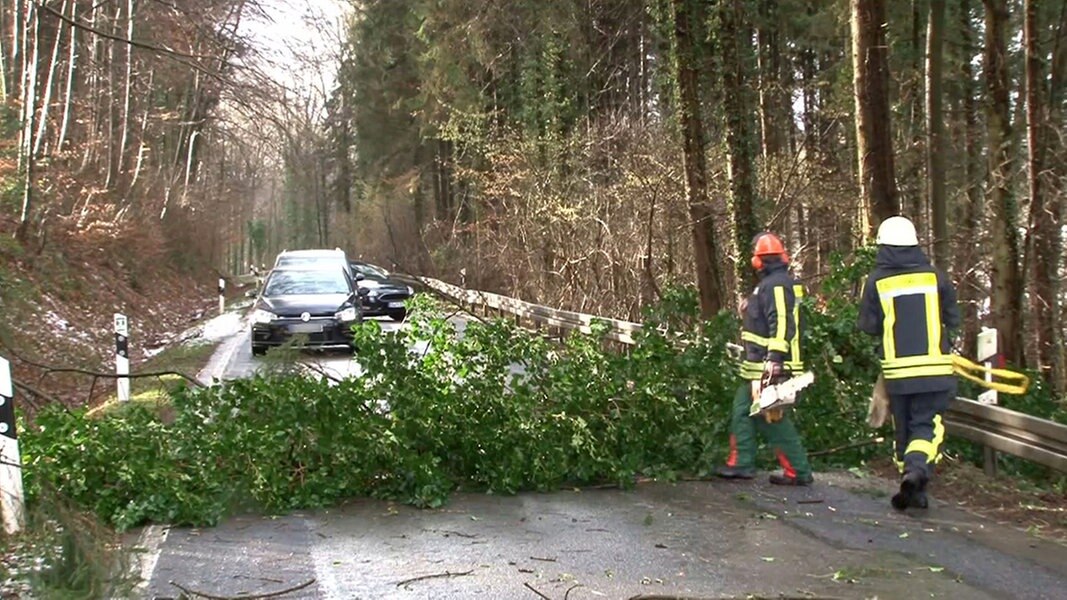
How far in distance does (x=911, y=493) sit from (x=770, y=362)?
4.17ft

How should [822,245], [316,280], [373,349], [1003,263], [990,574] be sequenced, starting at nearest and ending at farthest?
[990,574]
[373,349]
[1003,263]
[316,280]
[822,245]

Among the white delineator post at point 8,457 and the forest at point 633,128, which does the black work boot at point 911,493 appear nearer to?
the forest at point 633,128

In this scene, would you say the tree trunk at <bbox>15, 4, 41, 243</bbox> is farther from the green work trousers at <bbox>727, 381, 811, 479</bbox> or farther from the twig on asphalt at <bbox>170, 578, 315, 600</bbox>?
the twig on asphalt at <bbox>170, 578, 315, 600</bbox>

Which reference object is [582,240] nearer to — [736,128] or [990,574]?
[736,128]

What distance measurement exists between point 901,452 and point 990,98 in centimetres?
759

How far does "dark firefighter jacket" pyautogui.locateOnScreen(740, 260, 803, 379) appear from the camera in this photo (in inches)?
296

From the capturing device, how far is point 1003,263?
12.4 metres

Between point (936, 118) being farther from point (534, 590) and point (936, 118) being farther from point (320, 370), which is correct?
point (534, 590)

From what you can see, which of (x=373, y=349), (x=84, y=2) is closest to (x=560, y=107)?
(x=84, y=2)

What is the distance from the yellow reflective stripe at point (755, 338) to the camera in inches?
301

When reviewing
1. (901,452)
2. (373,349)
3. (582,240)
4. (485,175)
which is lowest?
(901,452)

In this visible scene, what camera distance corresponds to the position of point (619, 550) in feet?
20.0

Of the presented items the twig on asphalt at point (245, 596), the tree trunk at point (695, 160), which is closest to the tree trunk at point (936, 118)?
the tree trunk at point (695, 160)

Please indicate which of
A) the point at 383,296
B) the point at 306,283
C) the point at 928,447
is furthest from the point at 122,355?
the point at 383,296
